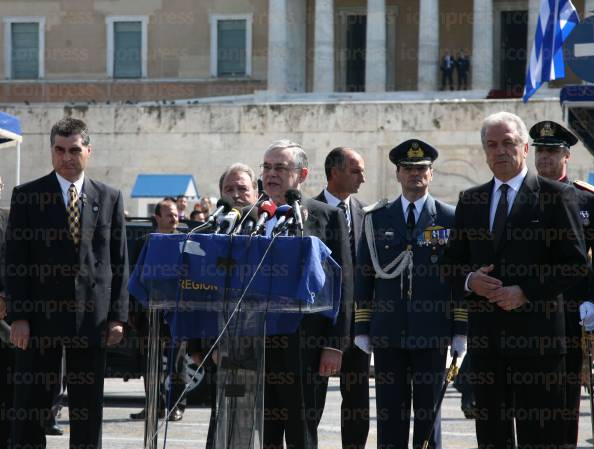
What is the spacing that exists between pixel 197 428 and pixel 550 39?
42.4 feet

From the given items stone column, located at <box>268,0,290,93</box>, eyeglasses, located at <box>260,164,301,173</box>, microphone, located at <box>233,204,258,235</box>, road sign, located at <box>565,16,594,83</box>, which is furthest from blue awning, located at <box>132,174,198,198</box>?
microphone, located at <box>233,204,258,235</box>

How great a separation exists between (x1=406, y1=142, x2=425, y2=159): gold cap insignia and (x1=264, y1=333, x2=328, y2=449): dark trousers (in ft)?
5.22

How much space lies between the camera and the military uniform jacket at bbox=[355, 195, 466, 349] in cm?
875

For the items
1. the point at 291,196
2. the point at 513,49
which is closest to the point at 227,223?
the point at 291,196

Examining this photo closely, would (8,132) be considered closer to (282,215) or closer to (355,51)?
(282,215)

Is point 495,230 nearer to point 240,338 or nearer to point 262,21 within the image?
point 240,338

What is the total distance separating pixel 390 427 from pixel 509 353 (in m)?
1.51

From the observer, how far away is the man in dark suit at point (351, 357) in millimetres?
9305

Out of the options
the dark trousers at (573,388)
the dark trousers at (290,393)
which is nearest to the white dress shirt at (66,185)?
the dark trousers at (290,393)

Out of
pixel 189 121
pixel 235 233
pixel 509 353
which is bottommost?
pixel 509 353

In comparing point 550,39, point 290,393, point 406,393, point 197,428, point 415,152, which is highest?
point 550,39

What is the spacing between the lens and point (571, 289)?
8711mm

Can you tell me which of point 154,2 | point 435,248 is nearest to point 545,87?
point 154,2

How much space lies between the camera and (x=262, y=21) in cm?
5881
